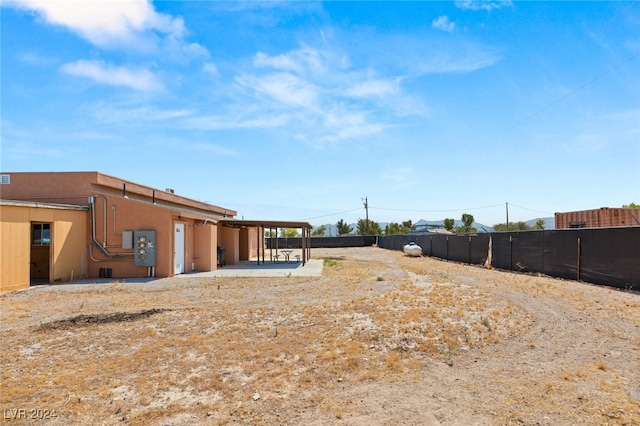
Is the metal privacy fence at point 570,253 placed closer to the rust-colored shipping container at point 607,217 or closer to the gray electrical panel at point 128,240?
the rust-colored shipping container at point 607,217

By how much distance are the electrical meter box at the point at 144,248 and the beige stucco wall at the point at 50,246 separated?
2024mm

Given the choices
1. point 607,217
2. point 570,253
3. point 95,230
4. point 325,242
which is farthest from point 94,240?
point 325,242

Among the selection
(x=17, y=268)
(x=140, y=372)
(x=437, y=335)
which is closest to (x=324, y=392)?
(x=140, y=372)

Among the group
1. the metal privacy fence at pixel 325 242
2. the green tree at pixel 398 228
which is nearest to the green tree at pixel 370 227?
the green tree at pixel 398 228

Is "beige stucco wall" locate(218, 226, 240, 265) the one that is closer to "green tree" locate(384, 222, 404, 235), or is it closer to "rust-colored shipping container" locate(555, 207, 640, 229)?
"rust-colored shipping container" locate(555, 207, 640, 229)

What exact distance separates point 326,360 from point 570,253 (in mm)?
11485

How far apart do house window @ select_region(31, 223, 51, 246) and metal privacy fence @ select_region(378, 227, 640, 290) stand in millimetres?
18037

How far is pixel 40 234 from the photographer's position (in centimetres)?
1409

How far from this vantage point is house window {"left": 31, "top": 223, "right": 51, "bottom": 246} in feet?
46.0

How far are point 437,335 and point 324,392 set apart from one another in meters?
2.83

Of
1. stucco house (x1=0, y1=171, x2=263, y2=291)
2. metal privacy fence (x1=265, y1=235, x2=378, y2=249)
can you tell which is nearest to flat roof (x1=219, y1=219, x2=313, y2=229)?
stucco house (x1=0, y1=171, x2=263, y2=291)

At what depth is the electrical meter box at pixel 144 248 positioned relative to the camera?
14.9 metres

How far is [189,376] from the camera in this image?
4.87m

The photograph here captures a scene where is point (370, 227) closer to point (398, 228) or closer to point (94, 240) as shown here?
point (398, 228)
